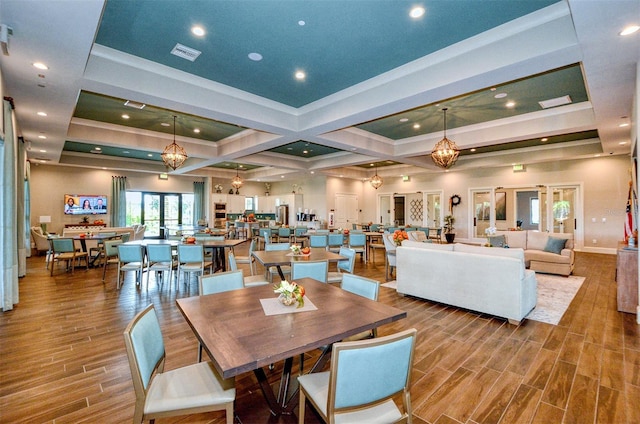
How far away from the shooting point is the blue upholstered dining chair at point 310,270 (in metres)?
3.38

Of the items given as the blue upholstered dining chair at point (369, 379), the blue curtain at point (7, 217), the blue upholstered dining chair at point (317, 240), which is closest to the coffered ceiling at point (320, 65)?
the blue curtain at point (7, 217)

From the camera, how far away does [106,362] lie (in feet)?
9.28

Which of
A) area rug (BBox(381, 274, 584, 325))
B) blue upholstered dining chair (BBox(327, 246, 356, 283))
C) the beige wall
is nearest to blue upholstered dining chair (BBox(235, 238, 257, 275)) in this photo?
blue upholstered dining chair (BBox(327, 246, 356, 283))

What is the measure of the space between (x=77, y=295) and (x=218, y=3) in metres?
5.16

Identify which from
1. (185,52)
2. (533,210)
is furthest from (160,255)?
(533,210)

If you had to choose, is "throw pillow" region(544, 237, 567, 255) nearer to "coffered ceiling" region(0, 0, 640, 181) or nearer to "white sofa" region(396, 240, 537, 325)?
"coffered ceiling" region(0, 0, 640, 181)

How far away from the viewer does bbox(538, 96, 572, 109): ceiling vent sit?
5380mm

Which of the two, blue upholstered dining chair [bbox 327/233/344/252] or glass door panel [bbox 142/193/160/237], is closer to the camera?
blue upholstered dining chair [bbox 327/233/344/252]

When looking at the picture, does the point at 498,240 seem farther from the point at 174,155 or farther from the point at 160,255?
the point at 174,155

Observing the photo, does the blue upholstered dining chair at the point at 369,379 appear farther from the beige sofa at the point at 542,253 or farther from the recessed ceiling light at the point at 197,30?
the beige sofa at the point at 542,253

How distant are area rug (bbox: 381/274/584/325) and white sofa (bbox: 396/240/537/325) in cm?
18

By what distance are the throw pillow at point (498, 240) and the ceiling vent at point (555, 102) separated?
3.18 metres

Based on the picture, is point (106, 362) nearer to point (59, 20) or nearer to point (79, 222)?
point (59, 20)

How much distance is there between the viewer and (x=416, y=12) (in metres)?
2.97
